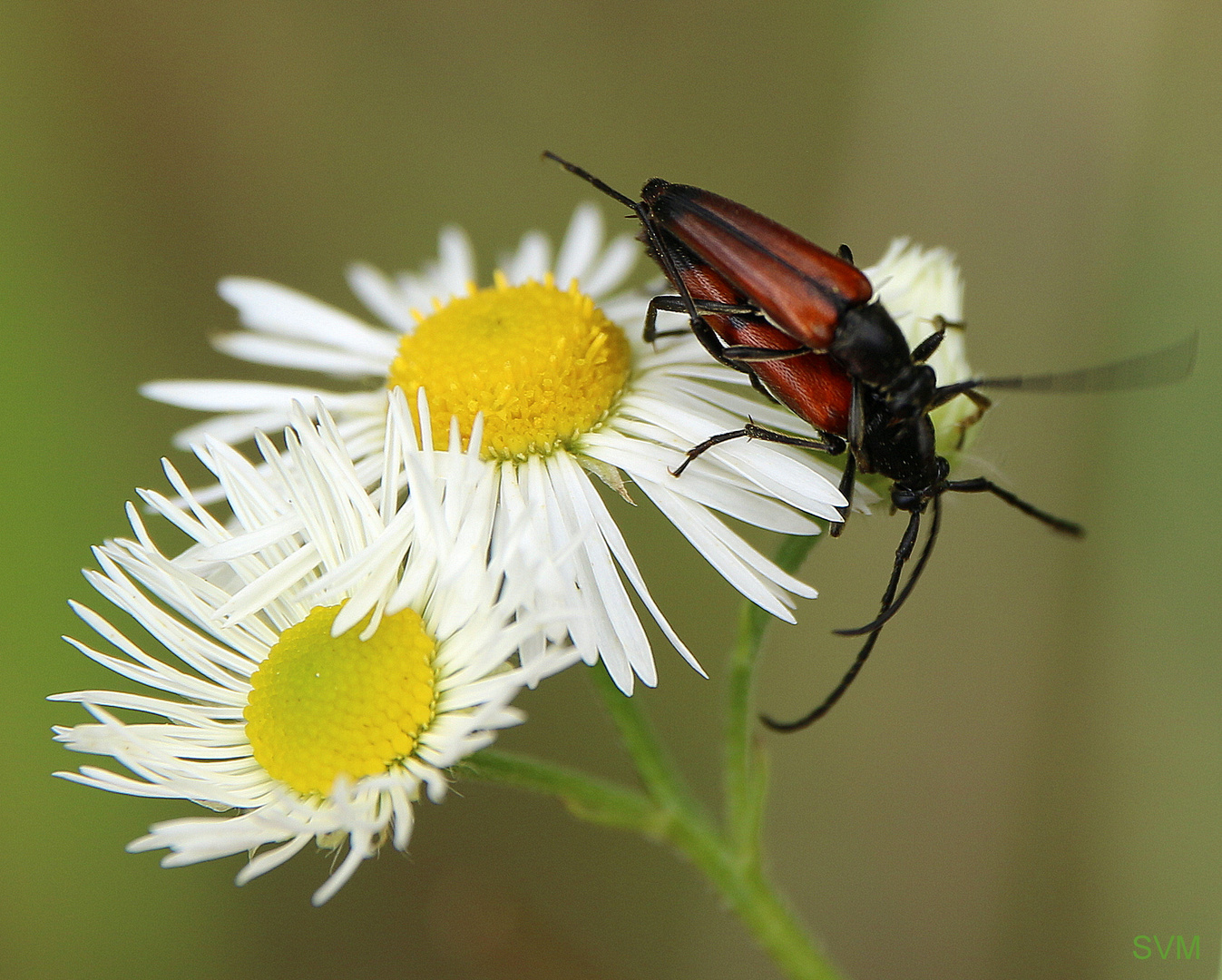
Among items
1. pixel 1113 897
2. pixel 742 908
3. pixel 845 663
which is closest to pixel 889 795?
pixel 845 663

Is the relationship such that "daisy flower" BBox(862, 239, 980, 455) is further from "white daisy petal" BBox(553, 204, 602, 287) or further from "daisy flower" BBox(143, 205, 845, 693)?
"white daisy petal" BBox(553, 204, 602, 287)

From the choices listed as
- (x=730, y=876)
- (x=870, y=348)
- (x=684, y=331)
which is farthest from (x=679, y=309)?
(x=730, y=876)

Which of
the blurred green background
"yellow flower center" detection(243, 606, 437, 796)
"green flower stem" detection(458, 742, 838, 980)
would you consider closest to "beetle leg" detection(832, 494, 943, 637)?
"green flower stem" detection(458, 742, 838, 980)

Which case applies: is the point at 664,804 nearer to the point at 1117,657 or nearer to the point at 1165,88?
the point at 1117,657

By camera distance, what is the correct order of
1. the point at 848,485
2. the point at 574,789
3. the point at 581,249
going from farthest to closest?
1. the point at 581,249
2. the point at 574,789
3. the point at 848,485

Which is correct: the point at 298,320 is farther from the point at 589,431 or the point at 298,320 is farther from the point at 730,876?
the point at 730,876

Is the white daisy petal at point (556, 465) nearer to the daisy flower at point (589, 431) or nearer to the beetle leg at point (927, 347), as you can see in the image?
the daisy flower at point (589, 431)

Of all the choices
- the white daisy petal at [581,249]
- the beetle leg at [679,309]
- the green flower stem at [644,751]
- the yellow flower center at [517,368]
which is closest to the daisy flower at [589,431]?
the yellow flower center at [517,368]
